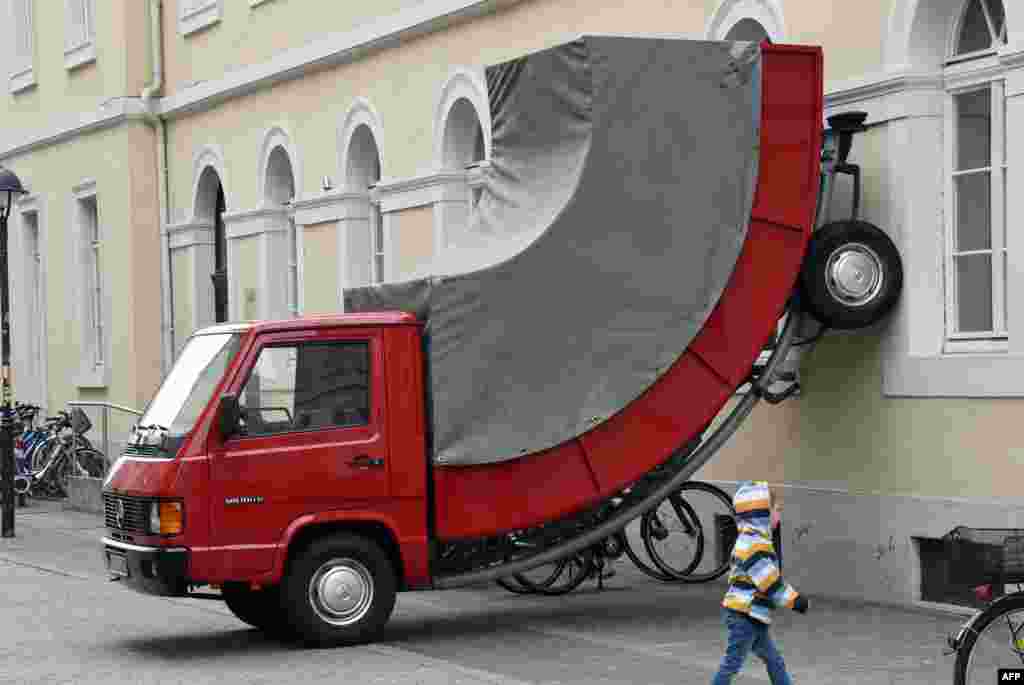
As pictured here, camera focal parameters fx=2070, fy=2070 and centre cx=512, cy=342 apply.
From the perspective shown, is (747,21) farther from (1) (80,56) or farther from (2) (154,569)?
(1) (80,56)

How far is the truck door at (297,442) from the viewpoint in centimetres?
1277

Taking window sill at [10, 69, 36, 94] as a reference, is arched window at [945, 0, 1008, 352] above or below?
below

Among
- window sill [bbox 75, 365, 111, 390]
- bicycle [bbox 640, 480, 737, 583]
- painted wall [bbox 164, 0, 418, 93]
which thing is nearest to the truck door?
bicycle [bbox 640, 480, 737, 583]

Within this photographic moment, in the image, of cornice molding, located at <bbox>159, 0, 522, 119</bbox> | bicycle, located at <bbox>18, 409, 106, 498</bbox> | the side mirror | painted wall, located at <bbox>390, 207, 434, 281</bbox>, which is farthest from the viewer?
bicycle, located at <bbox>18, 409, 106, 498</bbox>

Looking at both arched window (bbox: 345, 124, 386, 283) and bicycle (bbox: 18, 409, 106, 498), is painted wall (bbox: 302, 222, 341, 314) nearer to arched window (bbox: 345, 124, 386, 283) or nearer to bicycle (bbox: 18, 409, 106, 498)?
arched window (bbox: 345, 124, 386, 283)

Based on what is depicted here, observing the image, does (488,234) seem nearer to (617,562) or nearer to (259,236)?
(617,562)

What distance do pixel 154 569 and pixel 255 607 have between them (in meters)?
1.41

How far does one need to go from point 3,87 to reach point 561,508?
2345 cm

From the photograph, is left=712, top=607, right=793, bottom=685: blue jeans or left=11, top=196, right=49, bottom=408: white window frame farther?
left=11, top=196, right=49, bottom=408: white window frame

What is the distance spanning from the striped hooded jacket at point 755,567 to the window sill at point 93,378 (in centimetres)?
2106

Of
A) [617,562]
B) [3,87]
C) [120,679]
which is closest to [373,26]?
[617,562]

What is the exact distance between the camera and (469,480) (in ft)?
43.5

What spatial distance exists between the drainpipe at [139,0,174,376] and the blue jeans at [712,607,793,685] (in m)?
19.7

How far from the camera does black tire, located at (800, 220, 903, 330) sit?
14102 mm
